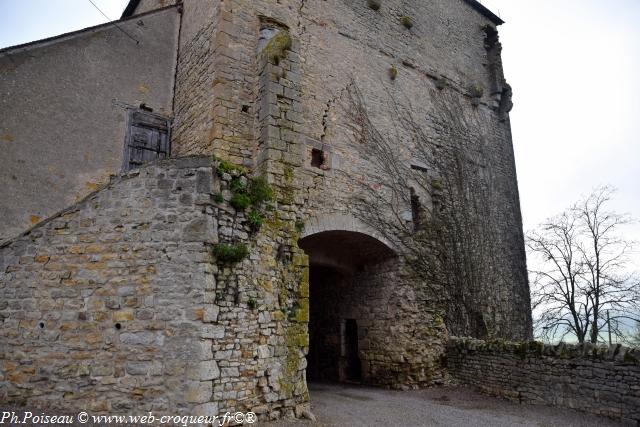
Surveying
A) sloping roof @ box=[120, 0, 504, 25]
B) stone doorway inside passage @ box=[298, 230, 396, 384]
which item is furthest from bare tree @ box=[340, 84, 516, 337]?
sloping roof @ box=[120, 0, 504, 25]

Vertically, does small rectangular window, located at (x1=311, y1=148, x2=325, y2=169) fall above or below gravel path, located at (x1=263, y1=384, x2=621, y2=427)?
above

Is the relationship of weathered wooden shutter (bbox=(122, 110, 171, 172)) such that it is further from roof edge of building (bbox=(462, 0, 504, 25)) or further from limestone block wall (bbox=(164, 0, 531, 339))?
roof edge of building (bbox=(462, 0, 504, 25))

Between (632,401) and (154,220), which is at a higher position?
(154,220)

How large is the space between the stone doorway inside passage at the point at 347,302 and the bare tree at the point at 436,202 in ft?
2.12

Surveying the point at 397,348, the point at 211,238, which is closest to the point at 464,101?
the point at 397,348

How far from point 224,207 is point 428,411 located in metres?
4.65

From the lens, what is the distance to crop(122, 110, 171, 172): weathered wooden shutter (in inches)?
346

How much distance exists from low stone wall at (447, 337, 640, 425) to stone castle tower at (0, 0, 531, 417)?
1021 millimetres

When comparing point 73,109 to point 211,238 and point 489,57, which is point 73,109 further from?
point 489,57

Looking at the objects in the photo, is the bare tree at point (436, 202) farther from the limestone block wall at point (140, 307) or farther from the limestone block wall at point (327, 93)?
the limestone block wall at point (140, 307)

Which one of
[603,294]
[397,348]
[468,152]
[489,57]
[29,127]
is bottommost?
[397,348]

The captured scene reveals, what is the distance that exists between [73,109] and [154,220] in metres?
3.79

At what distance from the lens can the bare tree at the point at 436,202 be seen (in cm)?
1012

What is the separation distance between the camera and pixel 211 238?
5.89 meters
